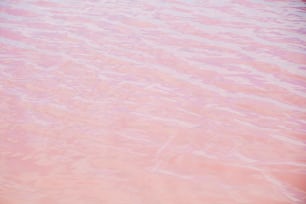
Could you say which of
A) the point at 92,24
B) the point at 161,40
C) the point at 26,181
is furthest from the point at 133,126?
→ the point at 92,24

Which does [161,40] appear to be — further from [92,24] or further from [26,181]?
[26,181]

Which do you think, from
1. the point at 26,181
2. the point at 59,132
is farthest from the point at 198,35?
the point at 26,181

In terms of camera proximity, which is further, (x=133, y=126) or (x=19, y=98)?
(x=19, y=98)

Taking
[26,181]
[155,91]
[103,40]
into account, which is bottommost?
[26,181]

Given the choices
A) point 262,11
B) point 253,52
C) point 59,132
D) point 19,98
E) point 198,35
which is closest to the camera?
point 59,132

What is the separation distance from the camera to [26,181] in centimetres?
86

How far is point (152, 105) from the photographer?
44.2 inches

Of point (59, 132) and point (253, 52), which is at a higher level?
point (253, 52)

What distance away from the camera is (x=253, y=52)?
4.55ft

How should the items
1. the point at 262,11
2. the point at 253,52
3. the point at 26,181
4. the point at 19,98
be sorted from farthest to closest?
the point at 262,11
the point at 253,52
the point at 19,98
the point at 26,181

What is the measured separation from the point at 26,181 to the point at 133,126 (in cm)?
30

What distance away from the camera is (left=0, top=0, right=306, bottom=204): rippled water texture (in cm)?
86

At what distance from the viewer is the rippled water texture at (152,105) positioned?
0.86m

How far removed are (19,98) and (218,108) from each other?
0.56 metres
